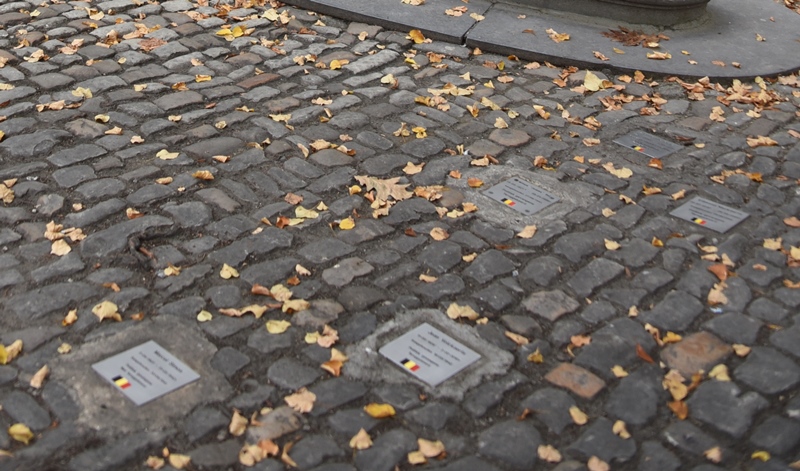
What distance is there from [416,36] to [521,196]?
8.19ft

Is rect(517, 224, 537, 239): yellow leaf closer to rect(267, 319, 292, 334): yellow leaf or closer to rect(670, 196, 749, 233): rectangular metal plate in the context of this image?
rect(670, 196, 749, 233): rectangular metal plate

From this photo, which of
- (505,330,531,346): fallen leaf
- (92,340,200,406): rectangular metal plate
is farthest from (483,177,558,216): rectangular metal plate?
(92,340,200,406): rectangular metal plate

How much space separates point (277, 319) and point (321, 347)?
28 centimetres

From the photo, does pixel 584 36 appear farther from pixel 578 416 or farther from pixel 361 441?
pixel 361 441

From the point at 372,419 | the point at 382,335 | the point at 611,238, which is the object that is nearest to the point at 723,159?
the point at 611,238

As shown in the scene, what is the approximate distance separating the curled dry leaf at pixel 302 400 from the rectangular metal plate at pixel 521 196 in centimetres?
191

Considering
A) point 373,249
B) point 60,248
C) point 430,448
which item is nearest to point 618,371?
point 430,448

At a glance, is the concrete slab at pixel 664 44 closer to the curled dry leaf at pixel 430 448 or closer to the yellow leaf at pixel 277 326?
the yellow leaf at pixel 277 326

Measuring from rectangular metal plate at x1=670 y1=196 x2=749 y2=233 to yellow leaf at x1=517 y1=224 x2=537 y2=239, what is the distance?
86 cm

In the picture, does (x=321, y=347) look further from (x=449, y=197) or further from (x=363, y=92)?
(x=363, y=92)

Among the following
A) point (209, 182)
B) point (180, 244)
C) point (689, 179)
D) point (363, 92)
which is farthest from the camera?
point (363, 92)

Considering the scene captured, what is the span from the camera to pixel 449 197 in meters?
5.14

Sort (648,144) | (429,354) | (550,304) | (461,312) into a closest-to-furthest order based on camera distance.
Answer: (429,354) → (461,312) → (550,304) → (648,144)

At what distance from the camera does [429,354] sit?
12.8ft
